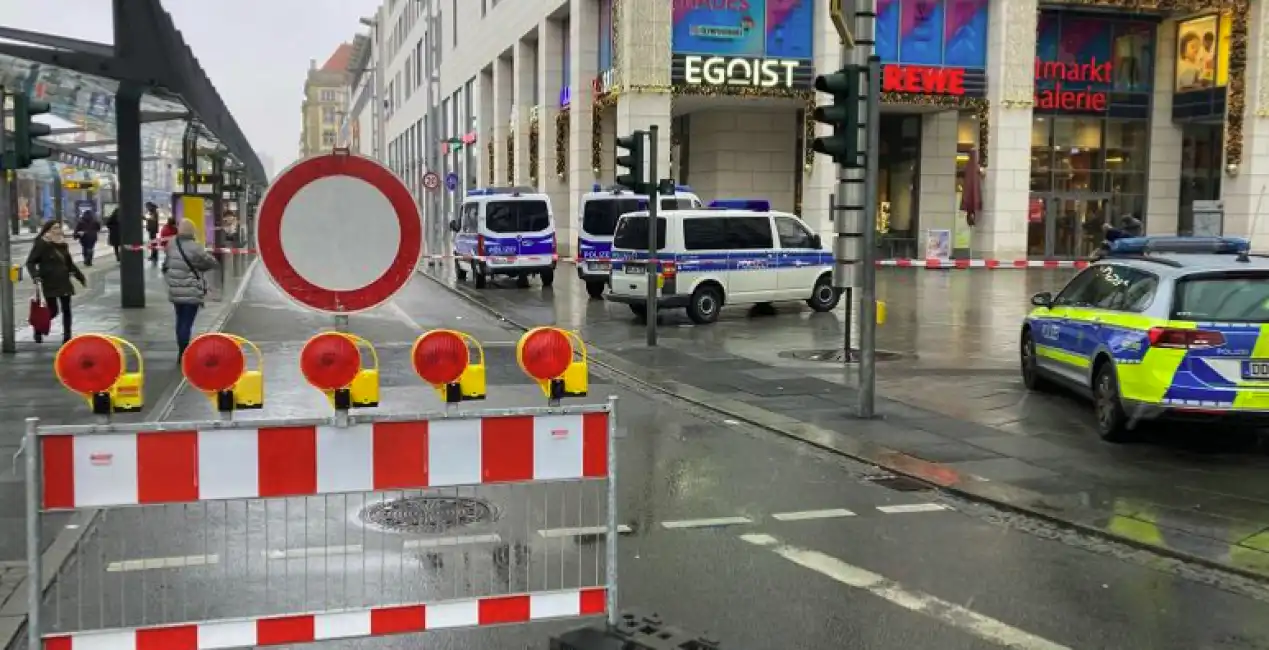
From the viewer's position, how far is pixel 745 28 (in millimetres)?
35062

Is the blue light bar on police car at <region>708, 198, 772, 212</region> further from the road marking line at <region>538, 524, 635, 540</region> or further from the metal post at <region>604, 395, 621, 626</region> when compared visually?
the metal post at <region>604, 395, 621, 626</region>

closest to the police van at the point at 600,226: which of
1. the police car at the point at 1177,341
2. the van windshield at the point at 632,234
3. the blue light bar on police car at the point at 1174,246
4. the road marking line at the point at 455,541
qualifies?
the van windshield at the point at 632,234

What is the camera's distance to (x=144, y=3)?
17.2 m

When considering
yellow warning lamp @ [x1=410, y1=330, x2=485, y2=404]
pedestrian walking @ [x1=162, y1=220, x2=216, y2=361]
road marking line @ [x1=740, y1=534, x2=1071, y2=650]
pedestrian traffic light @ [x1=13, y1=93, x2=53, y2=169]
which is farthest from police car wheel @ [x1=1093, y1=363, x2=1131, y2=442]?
pedestrian traffic light @ [x1=13, y1=93, x2=53, y2=169]

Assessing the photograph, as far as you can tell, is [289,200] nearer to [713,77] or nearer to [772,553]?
[772,553]

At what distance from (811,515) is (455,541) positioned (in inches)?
91.9

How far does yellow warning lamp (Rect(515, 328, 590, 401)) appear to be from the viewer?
4.66m

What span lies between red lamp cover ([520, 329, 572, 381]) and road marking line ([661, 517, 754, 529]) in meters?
2.47

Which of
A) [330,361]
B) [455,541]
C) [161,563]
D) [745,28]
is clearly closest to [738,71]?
[745,28]

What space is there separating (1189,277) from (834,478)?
11.3 ft

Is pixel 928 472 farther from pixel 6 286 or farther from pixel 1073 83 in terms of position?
pixel 1073 83

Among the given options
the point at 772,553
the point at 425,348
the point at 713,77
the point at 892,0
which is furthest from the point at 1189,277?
the point at 892,0

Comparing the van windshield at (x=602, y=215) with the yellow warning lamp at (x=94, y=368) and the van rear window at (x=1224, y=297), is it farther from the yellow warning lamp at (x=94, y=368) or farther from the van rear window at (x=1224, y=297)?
the yellow warning lamp at (x=94, y=368)

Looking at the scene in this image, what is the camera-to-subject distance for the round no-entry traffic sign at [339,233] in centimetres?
425
